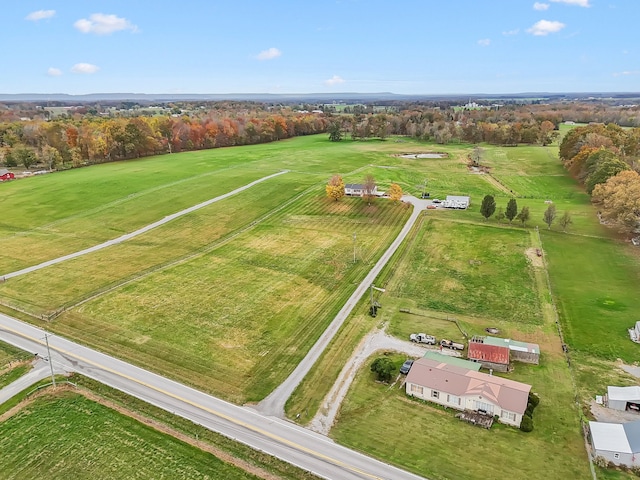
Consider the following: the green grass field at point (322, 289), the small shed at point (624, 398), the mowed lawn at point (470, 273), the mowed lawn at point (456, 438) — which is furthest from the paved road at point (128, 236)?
the small shed at point (624, 398)

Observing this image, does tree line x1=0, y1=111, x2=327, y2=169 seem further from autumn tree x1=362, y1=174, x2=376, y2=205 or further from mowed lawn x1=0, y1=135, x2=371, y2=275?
autumn tree x1=362, y1=174, x2=376, y2=205

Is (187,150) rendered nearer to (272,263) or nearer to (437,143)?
(437,143)

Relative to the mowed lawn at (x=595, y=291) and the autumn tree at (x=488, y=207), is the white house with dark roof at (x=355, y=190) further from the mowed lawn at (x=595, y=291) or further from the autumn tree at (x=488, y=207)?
the mowed lawn at (x=595, y=291)


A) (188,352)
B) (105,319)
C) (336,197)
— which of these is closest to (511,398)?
(188,352)

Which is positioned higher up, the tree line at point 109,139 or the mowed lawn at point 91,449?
the tree line at point 109,139

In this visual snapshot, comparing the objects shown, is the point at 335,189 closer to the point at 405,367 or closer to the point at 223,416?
the point at 405,367

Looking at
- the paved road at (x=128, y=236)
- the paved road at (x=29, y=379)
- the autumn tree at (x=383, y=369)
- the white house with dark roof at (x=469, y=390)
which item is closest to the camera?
the white house with dark roof at (x=469, y=390)

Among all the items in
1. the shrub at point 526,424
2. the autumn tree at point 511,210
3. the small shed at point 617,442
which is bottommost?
the shrub at point 526,424
